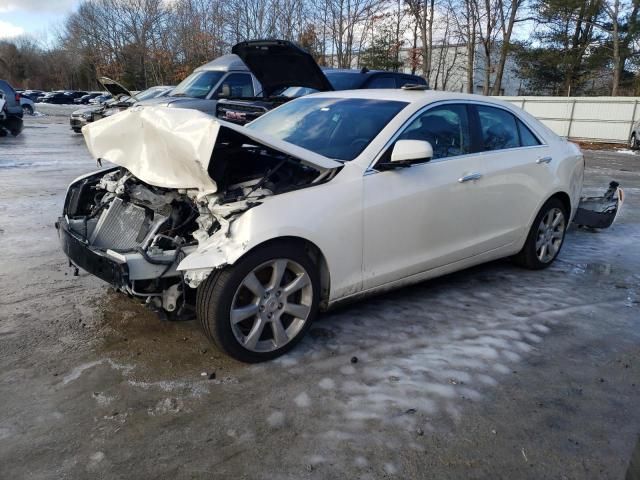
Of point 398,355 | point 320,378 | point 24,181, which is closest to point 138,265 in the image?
point 320,378

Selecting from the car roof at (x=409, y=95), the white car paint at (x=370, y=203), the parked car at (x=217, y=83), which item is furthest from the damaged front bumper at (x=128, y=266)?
the parked car at (x=217, y=83)

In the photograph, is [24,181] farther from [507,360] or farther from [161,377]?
[507,360]

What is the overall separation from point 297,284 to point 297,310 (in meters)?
0.17

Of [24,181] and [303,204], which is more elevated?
[303,204]

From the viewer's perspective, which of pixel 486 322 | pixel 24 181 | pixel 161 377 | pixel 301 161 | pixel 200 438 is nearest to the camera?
pixel 200 438

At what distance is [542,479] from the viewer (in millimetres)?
2277

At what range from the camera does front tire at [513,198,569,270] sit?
4840 millimetres

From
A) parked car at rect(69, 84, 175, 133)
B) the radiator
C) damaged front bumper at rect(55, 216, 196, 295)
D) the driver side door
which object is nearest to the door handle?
the driver side door

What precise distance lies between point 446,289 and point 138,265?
2582 mm

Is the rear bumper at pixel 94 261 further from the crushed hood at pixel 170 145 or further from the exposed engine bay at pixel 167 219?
the crushed hood at pixel 170 145

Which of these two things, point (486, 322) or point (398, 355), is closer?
point (398, 355)

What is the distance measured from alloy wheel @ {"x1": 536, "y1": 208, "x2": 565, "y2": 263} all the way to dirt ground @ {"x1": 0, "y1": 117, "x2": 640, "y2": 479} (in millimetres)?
465

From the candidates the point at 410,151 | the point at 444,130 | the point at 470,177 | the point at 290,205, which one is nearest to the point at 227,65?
the point at 444,130

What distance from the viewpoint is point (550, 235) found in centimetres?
502
